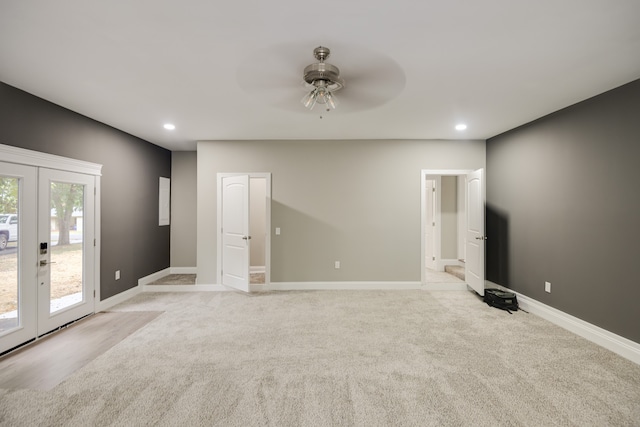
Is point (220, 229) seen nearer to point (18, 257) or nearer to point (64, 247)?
point (64, 247)

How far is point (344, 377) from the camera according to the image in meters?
2.30

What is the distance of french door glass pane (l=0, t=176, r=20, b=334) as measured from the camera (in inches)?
104

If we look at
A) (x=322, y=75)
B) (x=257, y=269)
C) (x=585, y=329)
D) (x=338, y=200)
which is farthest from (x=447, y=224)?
(x=322, y=75)

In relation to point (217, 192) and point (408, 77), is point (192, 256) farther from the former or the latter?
point (408, 77)

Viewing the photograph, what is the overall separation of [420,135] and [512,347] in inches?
124

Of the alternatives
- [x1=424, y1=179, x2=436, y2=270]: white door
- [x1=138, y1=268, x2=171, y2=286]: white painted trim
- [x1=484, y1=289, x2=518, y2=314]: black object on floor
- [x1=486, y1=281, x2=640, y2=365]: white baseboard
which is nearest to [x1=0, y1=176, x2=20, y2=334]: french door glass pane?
[x1=138, y1=268, x2=171, y2=286]: white painted trim

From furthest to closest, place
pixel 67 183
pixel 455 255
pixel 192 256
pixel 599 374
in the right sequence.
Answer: pixel 455 255 < pixel 192 256 < pixel 67 183 < pixel 599 374

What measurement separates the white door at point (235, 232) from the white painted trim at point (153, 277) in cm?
136

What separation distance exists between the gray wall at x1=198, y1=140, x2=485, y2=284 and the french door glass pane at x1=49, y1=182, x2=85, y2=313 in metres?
1.63

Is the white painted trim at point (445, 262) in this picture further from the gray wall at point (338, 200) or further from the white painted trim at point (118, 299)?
the white painted trim at point (118, 299)

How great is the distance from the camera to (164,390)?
2129 mm

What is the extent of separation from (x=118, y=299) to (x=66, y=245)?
1.22 meters

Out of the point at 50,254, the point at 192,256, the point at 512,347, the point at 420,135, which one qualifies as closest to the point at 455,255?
the point at 420,135

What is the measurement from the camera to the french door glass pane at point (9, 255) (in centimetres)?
265
